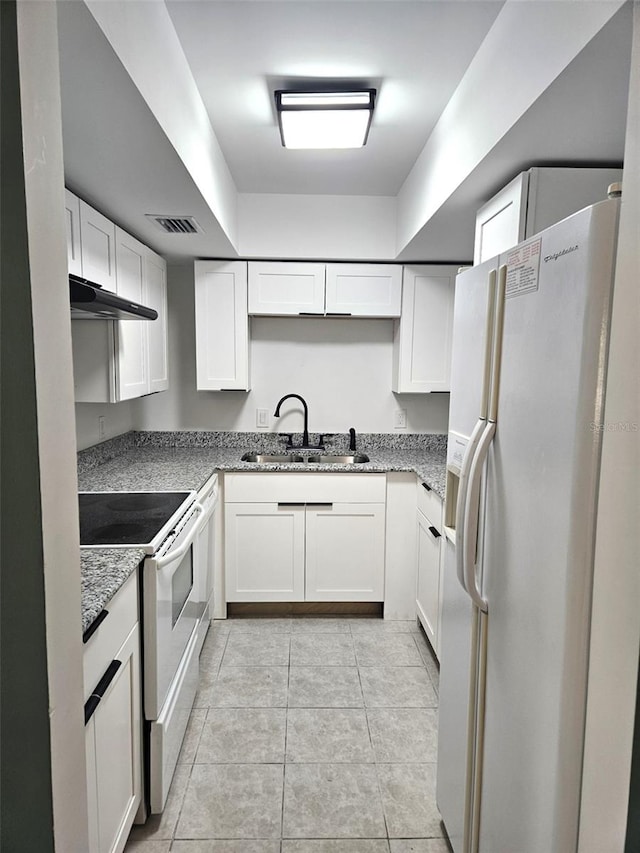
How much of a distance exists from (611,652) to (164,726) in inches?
56.0

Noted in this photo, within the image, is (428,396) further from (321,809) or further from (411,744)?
(321,809)

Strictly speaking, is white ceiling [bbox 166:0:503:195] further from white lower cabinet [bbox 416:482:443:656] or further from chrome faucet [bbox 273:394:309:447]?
white lower cabinet [bbox 416:482:443:656]

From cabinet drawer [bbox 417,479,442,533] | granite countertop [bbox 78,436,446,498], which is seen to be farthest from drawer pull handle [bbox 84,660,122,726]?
cabinet drawer [bbox 417,479,442,533]

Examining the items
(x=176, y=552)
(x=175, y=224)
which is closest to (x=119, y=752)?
(x=176, y=552)

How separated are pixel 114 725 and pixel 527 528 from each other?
1172 millimetres

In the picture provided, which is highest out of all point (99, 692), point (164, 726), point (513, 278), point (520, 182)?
point (520, 182)

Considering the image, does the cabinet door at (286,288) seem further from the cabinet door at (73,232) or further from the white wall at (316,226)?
the cabinet door at (73,232)

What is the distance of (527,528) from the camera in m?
1.04

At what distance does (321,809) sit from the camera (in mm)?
1733

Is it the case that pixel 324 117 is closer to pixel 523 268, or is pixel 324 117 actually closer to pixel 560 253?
pixel 523 268

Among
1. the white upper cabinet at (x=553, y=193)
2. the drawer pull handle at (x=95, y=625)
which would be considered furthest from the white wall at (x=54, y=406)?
the white upper cabinet at (x=553, y=193)

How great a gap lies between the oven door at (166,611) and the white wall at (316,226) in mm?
1740

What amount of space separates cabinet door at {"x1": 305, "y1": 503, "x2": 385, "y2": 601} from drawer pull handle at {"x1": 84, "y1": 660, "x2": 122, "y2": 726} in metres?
1.77

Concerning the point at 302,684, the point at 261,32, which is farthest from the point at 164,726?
the point at 261,32
